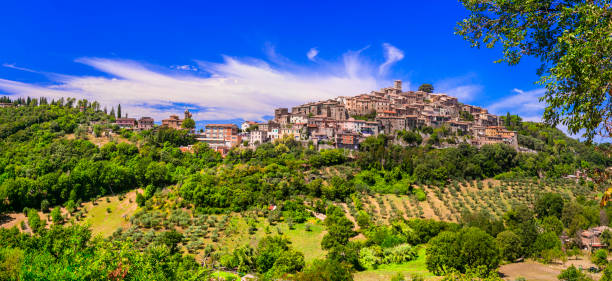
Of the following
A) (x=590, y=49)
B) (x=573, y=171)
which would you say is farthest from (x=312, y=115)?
(x=590, y=49)

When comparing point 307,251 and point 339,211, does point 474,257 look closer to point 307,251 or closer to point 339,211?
point 307,251

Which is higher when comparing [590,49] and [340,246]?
[590,49]

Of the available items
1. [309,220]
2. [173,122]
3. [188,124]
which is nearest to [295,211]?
[309,220]

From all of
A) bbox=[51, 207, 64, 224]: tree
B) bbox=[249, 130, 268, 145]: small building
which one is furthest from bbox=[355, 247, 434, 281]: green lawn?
bbox=[249, 130, 268, 145]: small building

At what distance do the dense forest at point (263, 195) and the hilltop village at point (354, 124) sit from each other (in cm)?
377

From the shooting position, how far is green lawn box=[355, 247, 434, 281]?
22.6 metres

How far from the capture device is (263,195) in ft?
136

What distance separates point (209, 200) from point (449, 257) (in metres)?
28.3

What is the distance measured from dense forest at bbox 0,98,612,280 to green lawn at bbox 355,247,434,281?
66cm

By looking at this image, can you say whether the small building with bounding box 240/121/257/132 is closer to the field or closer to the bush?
the field

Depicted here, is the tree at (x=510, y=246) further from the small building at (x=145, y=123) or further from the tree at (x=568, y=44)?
the small building at (x=145, y=123)

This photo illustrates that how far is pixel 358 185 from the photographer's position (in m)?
46.8

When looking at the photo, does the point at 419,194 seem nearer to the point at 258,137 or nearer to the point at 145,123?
the point at 258,137

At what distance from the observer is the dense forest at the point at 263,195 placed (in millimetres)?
20078
